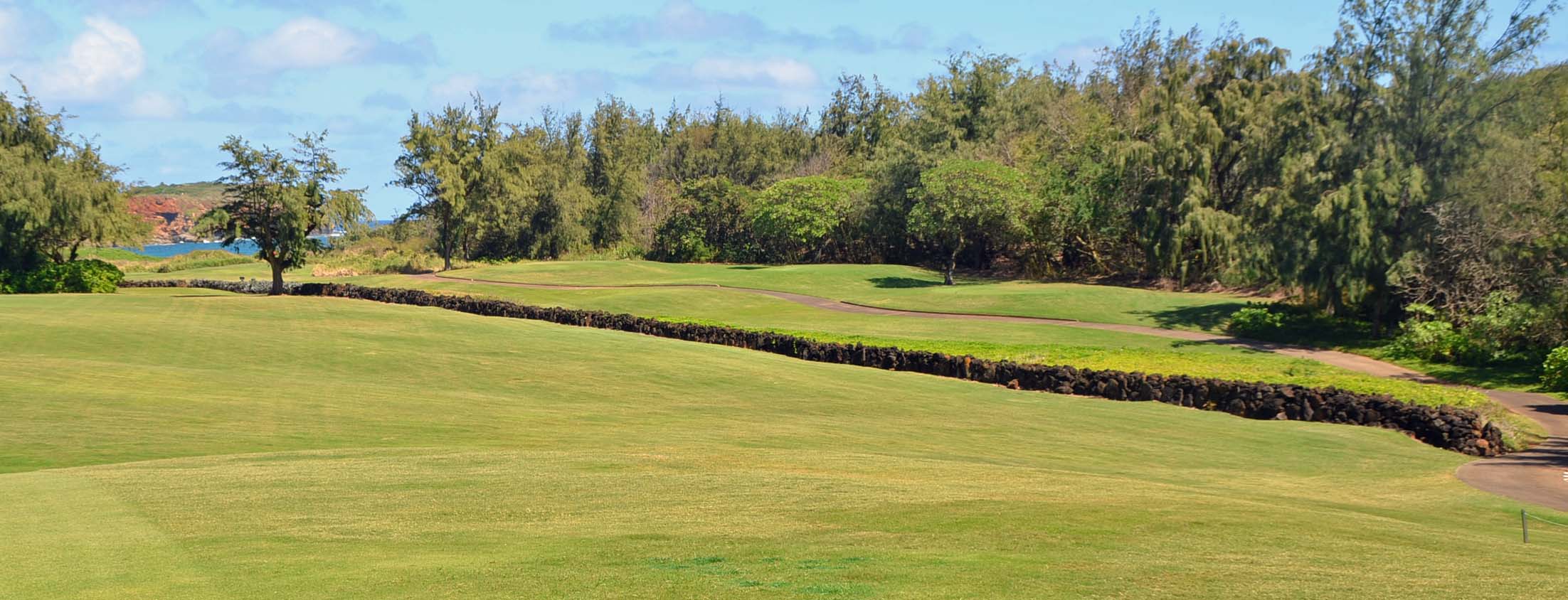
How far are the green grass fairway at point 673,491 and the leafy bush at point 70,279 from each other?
110ft

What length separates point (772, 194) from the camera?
3406 inches

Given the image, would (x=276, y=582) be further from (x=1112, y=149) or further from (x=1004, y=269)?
(x=1004, y=269)

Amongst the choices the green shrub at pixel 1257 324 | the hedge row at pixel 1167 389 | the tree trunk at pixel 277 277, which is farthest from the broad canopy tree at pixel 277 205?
the green shrub at pixel 1257 324

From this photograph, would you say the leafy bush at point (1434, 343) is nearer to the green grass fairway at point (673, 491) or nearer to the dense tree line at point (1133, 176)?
the dense tree line at point (1133, 176)

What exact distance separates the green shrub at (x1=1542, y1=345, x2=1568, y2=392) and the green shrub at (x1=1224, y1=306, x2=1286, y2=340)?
13669mm

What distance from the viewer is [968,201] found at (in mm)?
68938

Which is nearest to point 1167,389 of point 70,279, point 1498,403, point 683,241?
point 1498,403

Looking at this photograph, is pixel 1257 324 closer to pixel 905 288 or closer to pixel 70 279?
pixel 905 288

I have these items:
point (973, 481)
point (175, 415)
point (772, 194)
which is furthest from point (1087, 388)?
point (772, 194)

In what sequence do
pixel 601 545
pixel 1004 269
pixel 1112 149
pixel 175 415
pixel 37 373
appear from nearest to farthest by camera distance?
1. pixel 601 545
2. pixel 175 415
3. pixel 37 373
4. pixel 1112 149
5. pixel 1004 269

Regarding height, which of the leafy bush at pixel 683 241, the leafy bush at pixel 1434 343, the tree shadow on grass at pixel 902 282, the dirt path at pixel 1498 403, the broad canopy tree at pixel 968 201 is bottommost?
the dirt path at pixel 1498 403

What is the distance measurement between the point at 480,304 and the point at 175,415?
3120 cm

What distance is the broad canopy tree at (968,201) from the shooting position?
68.9m

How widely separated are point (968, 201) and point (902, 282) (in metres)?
6.44
